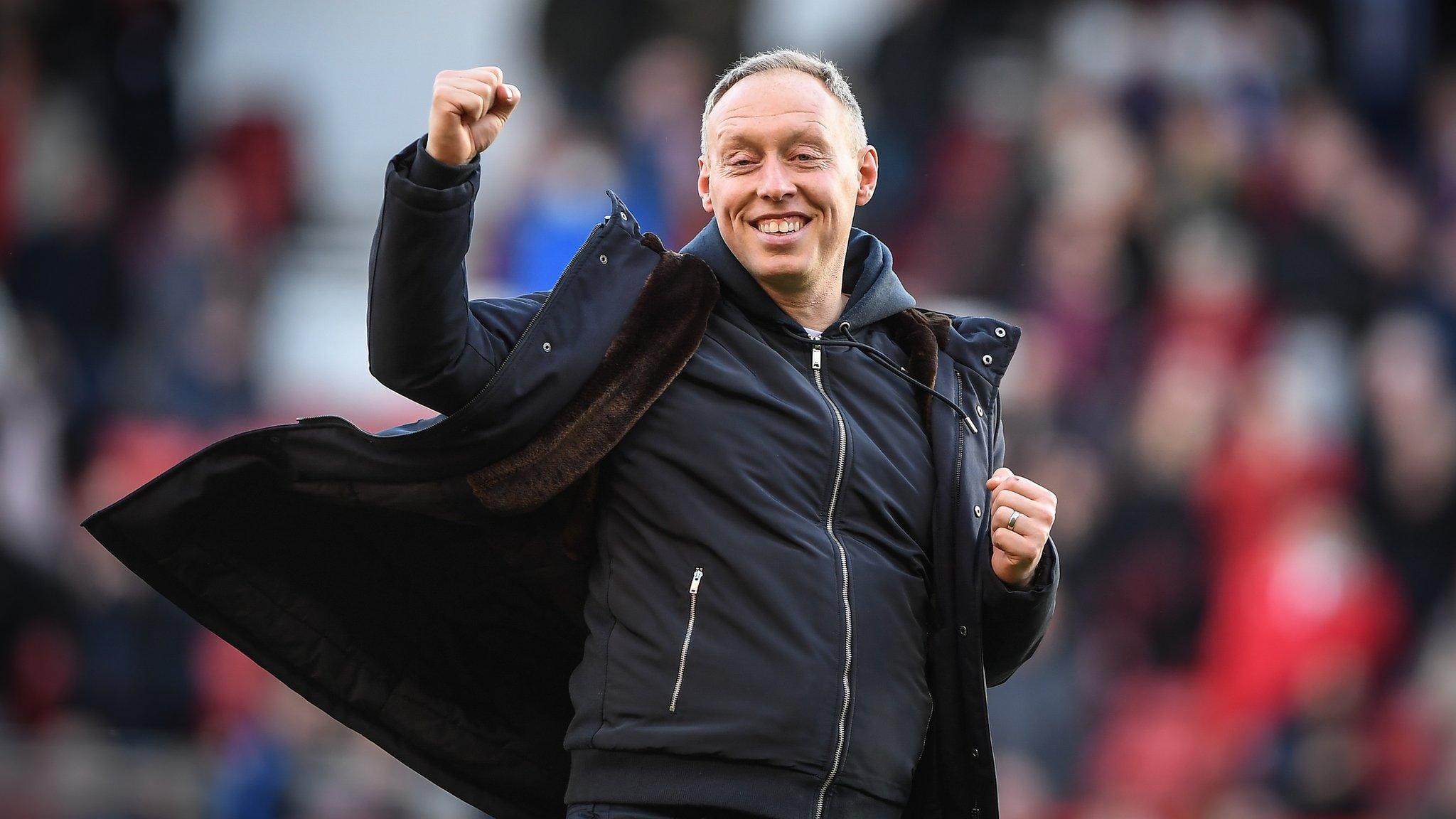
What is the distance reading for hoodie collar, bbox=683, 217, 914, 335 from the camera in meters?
3.26

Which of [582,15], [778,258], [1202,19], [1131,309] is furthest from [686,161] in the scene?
[778,258]

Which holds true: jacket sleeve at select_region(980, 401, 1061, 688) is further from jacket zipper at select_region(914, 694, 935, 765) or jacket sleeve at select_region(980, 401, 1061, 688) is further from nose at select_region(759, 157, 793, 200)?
nose at select_region(759, 157, 793, 200)

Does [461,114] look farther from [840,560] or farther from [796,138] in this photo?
[840,560]

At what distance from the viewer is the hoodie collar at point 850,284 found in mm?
3262

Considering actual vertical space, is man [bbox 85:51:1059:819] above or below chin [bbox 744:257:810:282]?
below

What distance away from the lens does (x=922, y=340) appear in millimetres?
3381

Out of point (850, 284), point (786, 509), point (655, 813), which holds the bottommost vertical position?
point (655, 813)

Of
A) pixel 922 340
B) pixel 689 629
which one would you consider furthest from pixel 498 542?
pixel 922 340

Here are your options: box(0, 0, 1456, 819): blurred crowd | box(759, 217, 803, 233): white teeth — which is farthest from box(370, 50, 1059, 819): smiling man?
box(0, 0, 1456, 819): blurred crowd

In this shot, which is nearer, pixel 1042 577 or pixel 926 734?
pixel 926 734

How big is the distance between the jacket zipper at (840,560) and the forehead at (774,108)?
1.27 feet

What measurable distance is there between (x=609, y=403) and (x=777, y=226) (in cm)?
47

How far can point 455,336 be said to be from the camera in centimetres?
286

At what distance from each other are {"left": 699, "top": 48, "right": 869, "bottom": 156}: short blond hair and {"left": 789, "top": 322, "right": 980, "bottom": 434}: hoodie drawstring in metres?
0.37
